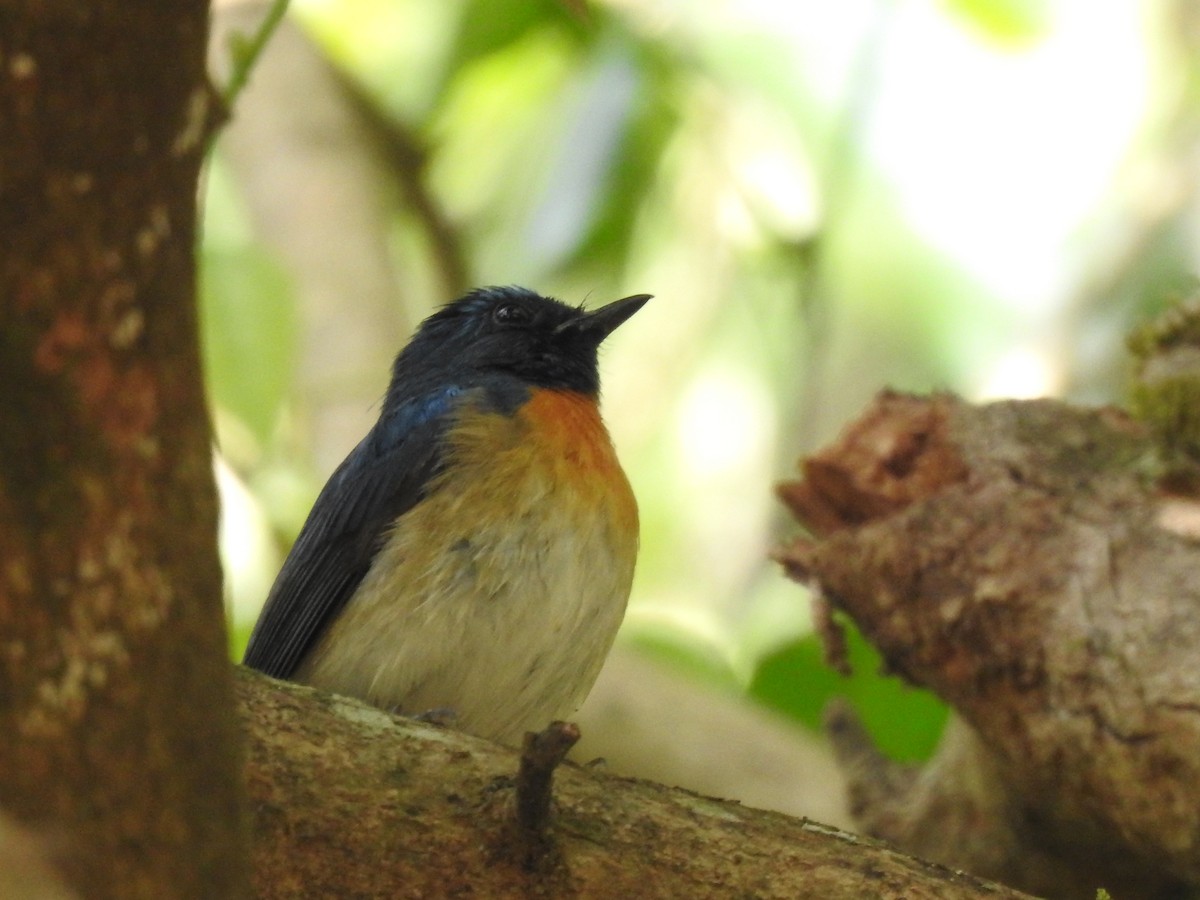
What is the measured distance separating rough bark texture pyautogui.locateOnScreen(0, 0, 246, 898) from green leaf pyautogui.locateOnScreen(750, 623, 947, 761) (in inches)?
149

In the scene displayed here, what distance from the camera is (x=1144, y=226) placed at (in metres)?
6.29

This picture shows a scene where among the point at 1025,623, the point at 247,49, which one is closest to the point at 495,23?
the point at 1025,623

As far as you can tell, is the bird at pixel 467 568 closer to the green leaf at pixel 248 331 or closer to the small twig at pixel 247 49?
the green leaf at pixel 248 331

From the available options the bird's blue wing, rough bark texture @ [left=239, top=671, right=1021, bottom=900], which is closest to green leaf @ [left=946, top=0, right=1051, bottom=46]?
the bird's blue wing

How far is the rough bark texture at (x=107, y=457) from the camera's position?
1.26 meters

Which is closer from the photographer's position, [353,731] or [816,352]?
[353,731]

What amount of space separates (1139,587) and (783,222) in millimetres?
3087

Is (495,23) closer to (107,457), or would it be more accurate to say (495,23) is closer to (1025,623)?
(1025,623)

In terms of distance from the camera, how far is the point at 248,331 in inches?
167

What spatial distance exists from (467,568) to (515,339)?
4.32 ft

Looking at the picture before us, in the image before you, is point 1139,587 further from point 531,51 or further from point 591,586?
point 531,51

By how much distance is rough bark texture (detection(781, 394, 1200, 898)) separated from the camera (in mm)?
3578

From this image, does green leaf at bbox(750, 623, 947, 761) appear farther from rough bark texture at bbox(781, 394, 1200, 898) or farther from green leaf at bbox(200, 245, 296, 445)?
green leaf at bbox(200, 245, 296, 445)

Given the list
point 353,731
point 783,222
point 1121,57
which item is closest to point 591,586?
point 353,731
